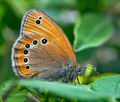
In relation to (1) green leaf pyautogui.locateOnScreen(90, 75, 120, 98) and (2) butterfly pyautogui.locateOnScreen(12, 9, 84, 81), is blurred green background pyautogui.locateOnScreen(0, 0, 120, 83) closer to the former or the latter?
(2) butterfly pyautogui.locateOnScreen(12, 9, 84, 81)

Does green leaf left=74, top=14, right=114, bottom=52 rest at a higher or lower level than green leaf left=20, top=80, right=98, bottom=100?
higher

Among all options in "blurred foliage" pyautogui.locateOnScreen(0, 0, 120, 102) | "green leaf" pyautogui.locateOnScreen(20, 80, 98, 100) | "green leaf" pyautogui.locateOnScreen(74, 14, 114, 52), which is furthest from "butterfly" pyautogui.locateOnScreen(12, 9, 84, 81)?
"green leaf" pyautogui.locateOnScreen(20, 80, 98, 100)

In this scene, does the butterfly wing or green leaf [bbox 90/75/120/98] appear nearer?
green leaf [bbox 90/75/120/98]

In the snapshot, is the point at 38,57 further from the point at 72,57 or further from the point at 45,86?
the point at 45,86

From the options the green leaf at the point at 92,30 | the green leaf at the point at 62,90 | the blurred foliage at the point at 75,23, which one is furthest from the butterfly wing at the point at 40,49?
the green leaf at the point at 62,90

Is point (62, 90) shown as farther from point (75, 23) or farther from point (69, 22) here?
point (69, 22)

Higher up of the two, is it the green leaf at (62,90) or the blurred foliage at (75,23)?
the blurred foliage at (75,23)

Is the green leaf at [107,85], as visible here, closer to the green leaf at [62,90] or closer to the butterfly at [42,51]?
the green leaf at [62,90]
